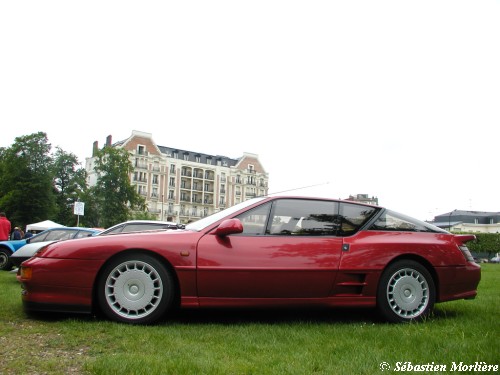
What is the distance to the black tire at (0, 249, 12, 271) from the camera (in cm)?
1205

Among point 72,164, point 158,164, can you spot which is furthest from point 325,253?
point 158,164

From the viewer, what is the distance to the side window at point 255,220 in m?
4.64

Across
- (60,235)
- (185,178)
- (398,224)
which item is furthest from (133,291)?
(185,178)

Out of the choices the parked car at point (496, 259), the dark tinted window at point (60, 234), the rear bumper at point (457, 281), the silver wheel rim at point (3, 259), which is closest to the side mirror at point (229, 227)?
the rear bumper at point (457, 281)

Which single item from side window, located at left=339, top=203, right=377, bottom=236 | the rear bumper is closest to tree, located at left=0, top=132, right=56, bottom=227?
side window, located at left=339, top=203, right=377, bottom=236

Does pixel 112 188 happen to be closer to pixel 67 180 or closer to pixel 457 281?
pixel 67 180

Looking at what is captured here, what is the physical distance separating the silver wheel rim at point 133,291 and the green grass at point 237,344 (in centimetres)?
24

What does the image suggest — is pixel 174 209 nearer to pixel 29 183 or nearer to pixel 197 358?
pixel 29 183

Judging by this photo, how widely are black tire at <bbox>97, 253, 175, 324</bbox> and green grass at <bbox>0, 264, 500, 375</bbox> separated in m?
0.18

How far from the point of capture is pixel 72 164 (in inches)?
2490

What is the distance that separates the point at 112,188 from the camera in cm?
5509

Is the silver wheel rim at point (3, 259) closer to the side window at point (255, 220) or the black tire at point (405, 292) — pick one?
the side window at point (255, 220)

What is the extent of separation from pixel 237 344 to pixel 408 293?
2.09 m

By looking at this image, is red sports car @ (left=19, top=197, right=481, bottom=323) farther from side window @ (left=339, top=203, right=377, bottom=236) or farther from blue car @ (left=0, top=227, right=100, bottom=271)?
blue car @ (left=0, top=227, right=100, bottom=271)
